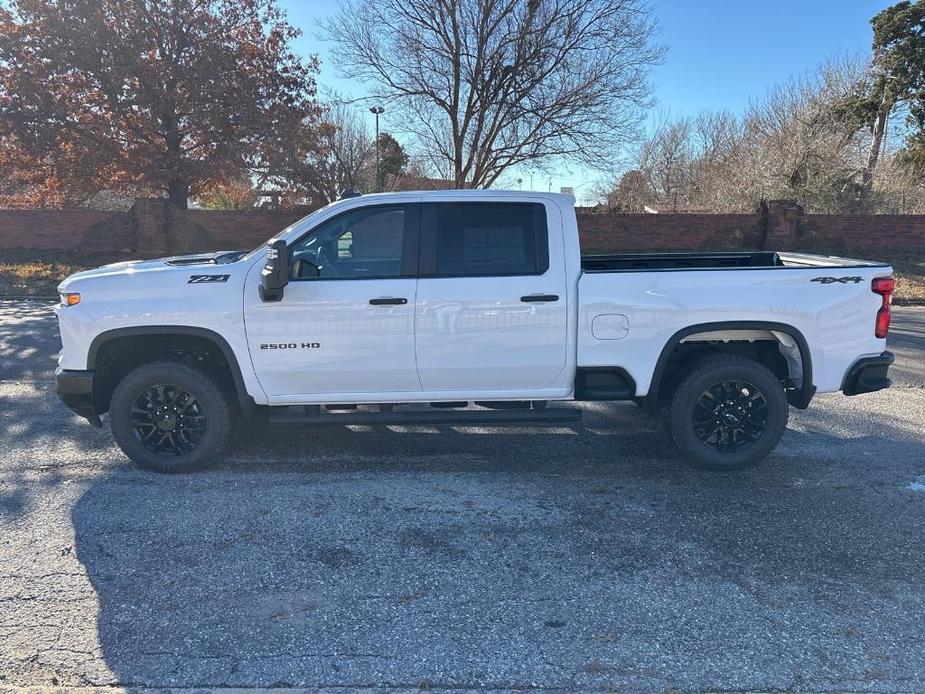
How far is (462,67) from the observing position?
62.8 feet

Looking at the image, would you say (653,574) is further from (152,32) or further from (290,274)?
(152,32)

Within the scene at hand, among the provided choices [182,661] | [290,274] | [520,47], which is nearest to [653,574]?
[182,661]

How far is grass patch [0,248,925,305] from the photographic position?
1427cm

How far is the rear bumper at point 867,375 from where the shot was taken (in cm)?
468

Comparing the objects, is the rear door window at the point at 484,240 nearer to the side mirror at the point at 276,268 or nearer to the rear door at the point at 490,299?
the rear door at the point at 490,299

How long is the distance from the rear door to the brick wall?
15.0 m

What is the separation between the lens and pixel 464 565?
11.5 feet

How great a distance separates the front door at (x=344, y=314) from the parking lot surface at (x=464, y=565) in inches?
27.4

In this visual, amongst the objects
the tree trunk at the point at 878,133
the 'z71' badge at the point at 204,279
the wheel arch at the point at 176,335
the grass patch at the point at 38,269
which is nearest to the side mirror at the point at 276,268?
the 'z71' badge at the point at 204,279

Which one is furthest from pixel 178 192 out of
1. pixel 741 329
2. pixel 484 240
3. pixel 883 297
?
pixel 883 297

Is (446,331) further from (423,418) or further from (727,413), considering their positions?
(727,413)

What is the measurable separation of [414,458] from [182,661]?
249cm

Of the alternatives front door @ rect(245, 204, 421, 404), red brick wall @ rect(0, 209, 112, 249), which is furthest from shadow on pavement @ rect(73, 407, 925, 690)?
red brick wall @ rect(0, 209, 112, 249)

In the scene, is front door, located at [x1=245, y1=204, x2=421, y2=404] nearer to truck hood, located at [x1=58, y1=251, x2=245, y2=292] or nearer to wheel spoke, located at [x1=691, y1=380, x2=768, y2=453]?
truck hood, located at [x1=58, y1=251, x2=245, y2=292]
